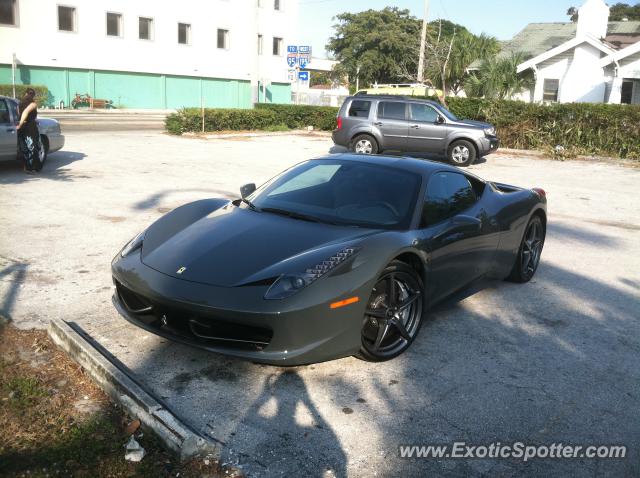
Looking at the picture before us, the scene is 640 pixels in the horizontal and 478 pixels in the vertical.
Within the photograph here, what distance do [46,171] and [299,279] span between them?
34.8 feet

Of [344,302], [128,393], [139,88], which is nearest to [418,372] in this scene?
[344,302]

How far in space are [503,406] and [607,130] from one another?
61.1 ft

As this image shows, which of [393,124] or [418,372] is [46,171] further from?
[418,372]

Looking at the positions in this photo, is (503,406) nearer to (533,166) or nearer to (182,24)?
(533,166)

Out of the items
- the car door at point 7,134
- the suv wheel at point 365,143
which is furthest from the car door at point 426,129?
the car door at point 7,134

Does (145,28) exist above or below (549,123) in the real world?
above

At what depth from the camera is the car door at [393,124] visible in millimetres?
17953

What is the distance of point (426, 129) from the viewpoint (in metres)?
17.9

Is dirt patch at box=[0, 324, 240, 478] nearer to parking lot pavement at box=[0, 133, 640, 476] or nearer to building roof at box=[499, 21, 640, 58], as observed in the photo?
parking lot pavement at box=[0, 133, 640, 476]

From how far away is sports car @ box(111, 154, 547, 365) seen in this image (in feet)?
12.7

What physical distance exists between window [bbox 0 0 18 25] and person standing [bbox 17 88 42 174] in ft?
97.0

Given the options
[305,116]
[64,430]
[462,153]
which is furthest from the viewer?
[305,116]

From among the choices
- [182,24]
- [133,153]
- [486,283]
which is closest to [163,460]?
[486,283]

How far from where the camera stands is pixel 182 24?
45.2 metres
